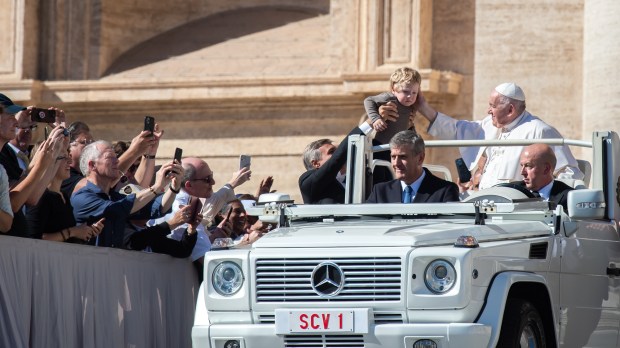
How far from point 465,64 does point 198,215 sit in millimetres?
8116

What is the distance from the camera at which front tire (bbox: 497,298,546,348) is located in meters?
9.23

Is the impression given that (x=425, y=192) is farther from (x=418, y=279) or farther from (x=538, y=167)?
(x=418, y=279)

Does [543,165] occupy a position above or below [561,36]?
below

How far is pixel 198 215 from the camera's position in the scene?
12.1m

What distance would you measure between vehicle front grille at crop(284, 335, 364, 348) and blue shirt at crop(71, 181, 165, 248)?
2.81m

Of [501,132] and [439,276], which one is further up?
[501,132]

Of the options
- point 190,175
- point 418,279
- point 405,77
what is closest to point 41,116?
point 190,175

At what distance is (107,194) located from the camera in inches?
474

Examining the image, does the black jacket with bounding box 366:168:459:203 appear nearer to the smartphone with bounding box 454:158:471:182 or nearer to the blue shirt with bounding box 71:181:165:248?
the smartphone with bounding box 454:158:471:182

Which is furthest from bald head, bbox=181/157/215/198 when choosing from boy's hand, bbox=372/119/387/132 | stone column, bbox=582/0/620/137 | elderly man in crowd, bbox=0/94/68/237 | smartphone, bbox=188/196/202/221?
stone column, bbox=582/0/620/137

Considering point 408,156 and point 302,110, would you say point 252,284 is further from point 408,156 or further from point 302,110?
point 302,110

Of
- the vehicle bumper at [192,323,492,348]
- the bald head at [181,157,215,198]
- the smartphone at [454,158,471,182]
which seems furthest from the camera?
the bald head at [181,157,215,198]

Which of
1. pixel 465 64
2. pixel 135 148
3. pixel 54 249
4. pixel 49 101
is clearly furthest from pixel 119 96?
pixel 54 249

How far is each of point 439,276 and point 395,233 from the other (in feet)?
1.33
